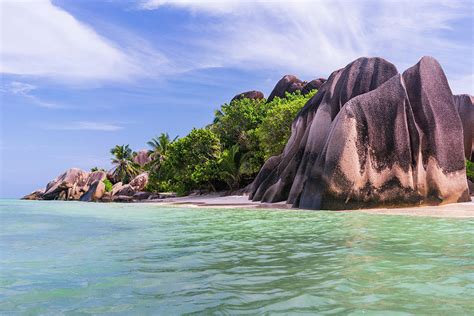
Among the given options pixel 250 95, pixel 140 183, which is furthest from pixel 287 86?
pixel 140 183

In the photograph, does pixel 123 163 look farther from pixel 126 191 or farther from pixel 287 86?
pixel 287 86

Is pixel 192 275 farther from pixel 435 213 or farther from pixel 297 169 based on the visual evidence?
pixel 297 169

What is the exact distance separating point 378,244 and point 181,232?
170 inches

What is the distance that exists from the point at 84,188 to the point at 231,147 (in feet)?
82.2

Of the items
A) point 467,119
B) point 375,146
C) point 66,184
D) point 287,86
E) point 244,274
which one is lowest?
point 244,274

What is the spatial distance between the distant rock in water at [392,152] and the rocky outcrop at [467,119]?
1289 centimetres

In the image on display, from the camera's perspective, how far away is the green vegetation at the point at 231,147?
30844mm

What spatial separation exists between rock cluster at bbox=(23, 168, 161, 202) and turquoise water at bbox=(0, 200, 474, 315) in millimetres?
38392

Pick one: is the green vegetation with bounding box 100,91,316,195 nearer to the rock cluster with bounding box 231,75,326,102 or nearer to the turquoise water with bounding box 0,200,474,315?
the rock cluster with bounding box 231,75,326,102

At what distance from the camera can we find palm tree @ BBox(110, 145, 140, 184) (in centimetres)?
5634

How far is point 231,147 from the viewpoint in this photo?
3584 centimetres

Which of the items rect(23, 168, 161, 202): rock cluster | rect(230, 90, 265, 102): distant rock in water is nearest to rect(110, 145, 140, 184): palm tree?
rect(23, 168, 161, 202): rock cluster

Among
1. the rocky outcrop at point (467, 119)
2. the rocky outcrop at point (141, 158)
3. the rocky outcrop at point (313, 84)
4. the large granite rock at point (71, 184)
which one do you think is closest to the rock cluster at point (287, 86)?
the rocky outcrop at point (313, 84)

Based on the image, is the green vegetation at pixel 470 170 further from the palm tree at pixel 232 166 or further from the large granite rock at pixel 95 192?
the large granite rock at pixel 95 192
